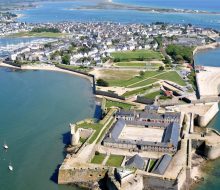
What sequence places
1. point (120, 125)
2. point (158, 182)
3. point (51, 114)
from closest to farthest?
1. point (158, 182)
2. point (120, 125)
3. point (51, 114)

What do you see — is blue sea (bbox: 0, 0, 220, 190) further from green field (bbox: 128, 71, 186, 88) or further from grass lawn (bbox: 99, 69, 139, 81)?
green field (bbox: 128, 71, 186, 88)

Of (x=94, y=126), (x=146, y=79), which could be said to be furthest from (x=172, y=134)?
(x=146, y=79)

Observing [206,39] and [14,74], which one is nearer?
[14,74]

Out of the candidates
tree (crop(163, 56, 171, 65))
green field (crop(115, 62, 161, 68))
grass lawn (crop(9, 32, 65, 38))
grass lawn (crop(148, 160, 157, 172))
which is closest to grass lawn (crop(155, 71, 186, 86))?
green field (crop(115, 62, 161, 68))

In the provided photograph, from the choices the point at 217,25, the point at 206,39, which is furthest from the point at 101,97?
the point at 217,25

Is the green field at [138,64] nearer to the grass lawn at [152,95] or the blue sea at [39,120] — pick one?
the blue sea at [39,120]

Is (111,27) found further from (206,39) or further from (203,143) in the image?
(203,143)

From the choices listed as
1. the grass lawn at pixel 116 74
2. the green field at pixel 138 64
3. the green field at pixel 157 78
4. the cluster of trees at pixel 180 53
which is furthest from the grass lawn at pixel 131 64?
the cluster of trees at pixel 180 53
